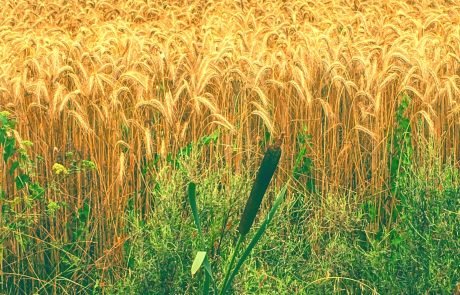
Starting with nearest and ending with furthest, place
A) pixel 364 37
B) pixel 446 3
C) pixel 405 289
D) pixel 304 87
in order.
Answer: pixel 405 289 → pixel 304 87 → pixel 364 37 → pixel 446 3

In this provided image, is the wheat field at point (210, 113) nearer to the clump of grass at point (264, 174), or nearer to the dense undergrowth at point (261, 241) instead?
the dense undergrowth at point (261, 241)

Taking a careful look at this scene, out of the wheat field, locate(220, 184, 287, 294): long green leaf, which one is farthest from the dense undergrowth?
locate(220, 184, 287, 294): long green leaf

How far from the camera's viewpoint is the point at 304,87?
12.9 feet

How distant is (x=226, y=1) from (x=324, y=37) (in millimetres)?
5349

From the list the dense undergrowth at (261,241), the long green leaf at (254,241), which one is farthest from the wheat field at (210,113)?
the long green leaf at (254,241)

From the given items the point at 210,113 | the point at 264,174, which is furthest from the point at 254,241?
the point at 210,113

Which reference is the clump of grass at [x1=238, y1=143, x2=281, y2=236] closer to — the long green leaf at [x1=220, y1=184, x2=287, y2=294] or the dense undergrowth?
the long green leaf at [x1=220, y1=184, x2=287, y2=294]

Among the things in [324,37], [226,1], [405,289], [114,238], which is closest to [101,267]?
[114,238]

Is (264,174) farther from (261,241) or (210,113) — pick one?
(210,113)

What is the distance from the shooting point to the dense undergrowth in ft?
10.4

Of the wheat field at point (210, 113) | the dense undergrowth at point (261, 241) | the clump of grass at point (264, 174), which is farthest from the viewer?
the wheat field at point (210, 113)

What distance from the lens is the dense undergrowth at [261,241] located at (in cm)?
316

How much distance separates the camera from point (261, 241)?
3.31 meters

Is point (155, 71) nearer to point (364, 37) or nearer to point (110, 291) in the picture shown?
point (110, 291)
